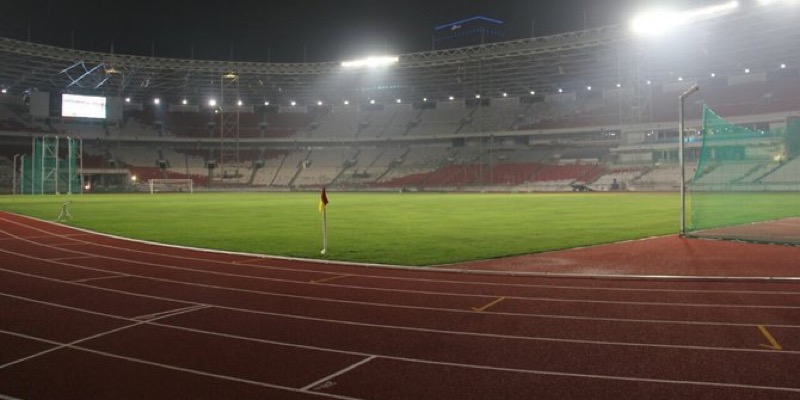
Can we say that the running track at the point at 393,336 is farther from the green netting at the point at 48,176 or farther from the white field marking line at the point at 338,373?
the green netting at the point at 48,176

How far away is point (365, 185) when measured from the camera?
76.9 metres

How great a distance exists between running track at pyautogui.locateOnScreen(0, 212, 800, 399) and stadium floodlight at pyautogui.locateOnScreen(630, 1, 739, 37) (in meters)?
41.8

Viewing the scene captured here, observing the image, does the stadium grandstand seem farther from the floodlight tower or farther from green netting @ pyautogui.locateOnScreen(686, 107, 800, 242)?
green netting @ pyautogui.locateOnScreen(686, 107, 800, 242)

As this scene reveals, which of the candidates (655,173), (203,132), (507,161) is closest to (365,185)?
(507,161)

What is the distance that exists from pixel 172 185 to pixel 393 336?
7423cm

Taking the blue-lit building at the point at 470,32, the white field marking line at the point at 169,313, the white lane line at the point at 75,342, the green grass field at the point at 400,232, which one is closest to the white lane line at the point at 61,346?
the white lane line at the point at 75,342

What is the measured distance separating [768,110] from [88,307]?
210 feet

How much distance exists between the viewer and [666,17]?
46.9m

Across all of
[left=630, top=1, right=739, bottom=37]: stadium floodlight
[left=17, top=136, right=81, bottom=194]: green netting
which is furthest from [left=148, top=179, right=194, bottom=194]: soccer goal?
[left=630, top=1, right=739, bottom=37]: stadium floodlight

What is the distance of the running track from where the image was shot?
4816 mm

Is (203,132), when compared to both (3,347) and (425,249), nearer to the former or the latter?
(425,249)

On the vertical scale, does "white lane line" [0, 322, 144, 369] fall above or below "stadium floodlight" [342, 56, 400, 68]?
below

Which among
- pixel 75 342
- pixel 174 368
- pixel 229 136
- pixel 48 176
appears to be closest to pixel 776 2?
pixel 174 368

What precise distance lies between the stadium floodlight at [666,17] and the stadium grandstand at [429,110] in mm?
984
